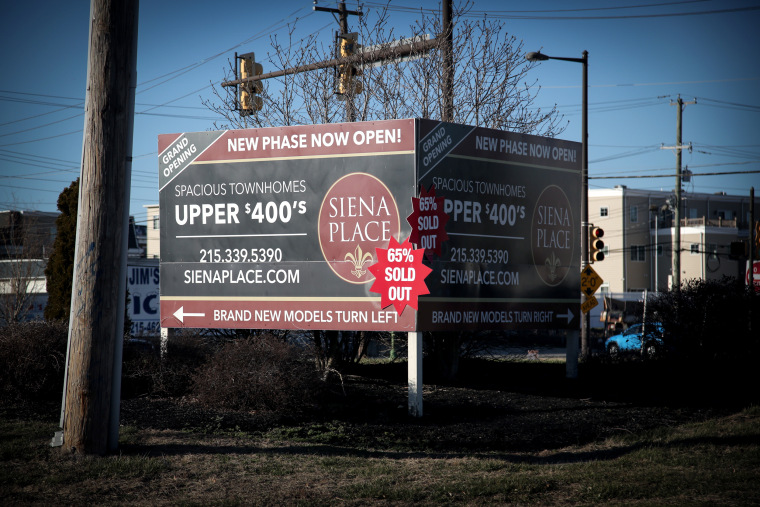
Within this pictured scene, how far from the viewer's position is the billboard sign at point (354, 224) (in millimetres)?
12555

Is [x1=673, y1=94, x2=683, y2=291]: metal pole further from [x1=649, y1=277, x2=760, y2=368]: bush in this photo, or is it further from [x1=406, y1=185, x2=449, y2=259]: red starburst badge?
[x1=406, y1=185, x2=449, y2=259]: red starburst badge

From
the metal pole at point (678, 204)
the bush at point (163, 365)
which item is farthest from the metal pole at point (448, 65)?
the metal pole at point (678, 204)

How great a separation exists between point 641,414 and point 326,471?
623 cm

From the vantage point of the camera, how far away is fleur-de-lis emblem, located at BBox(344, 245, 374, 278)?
12.6m

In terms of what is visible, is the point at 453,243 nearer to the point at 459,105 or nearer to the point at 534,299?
the point at 534,299

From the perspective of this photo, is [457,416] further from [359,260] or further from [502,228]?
[502,228]

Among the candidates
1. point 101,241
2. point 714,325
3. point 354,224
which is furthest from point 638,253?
point 101,241

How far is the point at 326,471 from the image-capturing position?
818 centimetres

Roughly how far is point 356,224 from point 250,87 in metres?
8.38

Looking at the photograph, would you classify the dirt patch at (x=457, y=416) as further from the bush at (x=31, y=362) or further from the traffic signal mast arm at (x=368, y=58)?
the traffic signal mast arm at (x=368, y=58)

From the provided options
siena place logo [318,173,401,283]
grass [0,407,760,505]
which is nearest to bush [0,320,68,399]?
grass [0,407,760,505]

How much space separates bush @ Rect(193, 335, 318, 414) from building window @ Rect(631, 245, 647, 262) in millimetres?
52537

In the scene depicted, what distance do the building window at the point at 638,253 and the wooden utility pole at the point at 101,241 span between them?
56.3 metres

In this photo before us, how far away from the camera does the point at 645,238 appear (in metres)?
61.1
